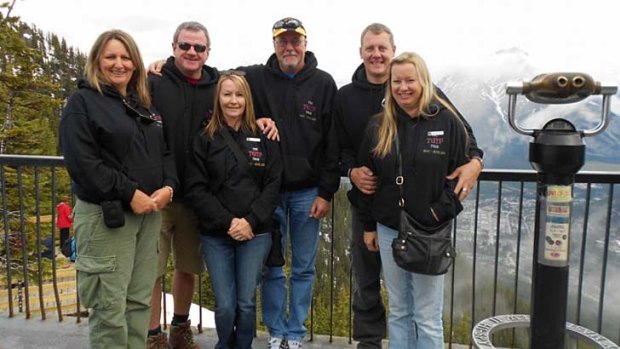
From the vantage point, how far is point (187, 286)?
11.4 feet

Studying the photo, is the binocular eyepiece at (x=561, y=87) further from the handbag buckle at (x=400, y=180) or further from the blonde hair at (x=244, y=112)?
the blonde hair at (x=244, y=112)

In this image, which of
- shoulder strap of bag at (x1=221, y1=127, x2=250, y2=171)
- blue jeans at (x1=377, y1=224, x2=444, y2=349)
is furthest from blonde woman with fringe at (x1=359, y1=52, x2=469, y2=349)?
shoulder strap of bag at (x1=221, y1=127, x2=250, y2=171)

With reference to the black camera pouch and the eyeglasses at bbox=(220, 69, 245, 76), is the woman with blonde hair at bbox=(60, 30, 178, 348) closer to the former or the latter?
the black camera pouch

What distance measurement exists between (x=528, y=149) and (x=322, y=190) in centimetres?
150

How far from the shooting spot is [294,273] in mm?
3373

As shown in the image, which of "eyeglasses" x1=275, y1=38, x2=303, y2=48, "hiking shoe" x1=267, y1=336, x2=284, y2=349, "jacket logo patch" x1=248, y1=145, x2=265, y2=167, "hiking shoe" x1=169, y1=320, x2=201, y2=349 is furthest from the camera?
"hiking shoe" x1=169, y1=320, x2=201, y2=349

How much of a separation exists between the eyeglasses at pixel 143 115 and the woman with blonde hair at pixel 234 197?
0.29m

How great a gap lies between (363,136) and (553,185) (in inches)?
48.4

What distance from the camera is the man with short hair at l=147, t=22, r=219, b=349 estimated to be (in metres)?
3.09

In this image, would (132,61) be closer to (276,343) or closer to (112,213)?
(112,213)

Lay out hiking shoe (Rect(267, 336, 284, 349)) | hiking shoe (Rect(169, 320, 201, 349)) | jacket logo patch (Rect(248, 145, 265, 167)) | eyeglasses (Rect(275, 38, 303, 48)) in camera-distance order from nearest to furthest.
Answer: jacket logo patch (Rect(248, 145, 265, 167)), eyeglasses (Rect(275, 38, 303, 48)), hiking shoe (Rect(267, 336, 284, 349)), hiking shoe (Rect(169, 320, 201, 349))

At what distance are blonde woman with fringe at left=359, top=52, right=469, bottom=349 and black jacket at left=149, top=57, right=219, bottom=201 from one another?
1.13m

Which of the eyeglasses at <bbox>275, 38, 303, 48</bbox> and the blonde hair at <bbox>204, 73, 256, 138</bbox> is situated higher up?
the eyeglasses at <bbox>275, 38, 303, 48</bbox>

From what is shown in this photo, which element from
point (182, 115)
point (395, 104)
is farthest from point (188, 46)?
point (395, 104)
